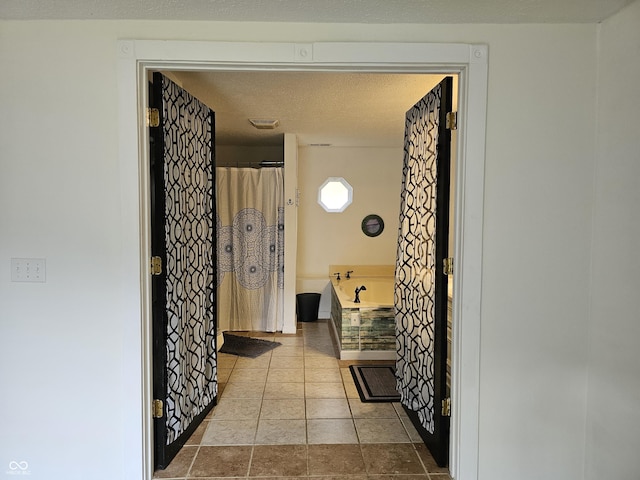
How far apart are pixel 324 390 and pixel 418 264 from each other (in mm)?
1345

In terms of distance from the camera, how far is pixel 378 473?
7.07 ft

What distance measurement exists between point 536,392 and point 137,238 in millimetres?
2003

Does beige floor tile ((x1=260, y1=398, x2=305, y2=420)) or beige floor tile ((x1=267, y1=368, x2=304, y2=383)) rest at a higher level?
beige floor tile ((x1=267, y1=368, x2=304, y2=383))

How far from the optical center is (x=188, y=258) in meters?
2.42

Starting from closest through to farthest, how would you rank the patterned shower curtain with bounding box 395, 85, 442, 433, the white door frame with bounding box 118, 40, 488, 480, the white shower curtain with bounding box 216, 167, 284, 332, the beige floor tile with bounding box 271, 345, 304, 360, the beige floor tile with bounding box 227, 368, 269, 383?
the white door frame with bounding box 118, 40, 488, 480
the patterned shower curtain with bounding box 395, 85, 442, 433
the beige floor tile with bounding box 227, 368, 269, 383
the beige floor tile with bounding box 271, 345, 304, 360
the white shower curtain with bounding box 216, 167, 284, 332

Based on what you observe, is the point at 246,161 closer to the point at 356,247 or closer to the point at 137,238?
the point at 356,247

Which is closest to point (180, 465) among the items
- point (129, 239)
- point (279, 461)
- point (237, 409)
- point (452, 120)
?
point (279, 461)

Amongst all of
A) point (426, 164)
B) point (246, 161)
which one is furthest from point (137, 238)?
point (246, 161)

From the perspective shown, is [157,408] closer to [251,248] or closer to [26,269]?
[26,269]

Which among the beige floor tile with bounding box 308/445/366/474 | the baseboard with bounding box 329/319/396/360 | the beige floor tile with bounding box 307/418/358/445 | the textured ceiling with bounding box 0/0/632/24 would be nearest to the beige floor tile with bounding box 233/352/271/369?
the baseboard with bounding box 329/319/396/360

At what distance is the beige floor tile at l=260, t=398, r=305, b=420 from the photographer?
276 cm

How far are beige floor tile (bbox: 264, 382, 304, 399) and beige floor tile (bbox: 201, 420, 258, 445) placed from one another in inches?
16.4

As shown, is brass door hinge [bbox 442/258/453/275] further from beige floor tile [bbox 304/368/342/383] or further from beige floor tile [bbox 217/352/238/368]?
beige floor tile [bbox 217/352/238/368]

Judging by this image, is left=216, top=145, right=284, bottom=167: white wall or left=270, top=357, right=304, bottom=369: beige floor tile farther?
left=216, top=145, right=284, bottom=167: white wall
